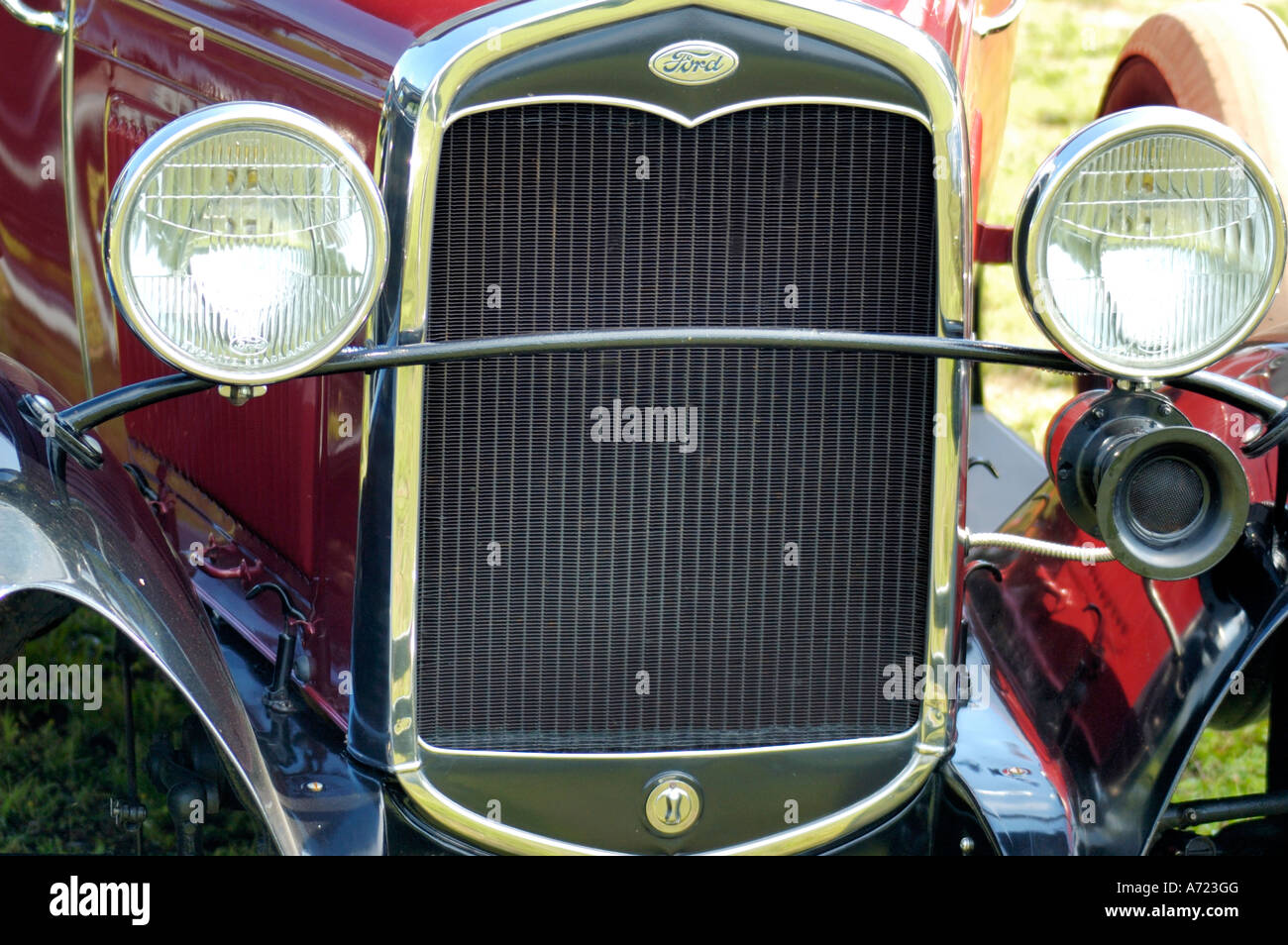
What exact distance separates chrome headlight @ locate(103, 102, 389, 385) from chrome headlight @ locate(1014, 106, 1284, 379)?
30.3 inches

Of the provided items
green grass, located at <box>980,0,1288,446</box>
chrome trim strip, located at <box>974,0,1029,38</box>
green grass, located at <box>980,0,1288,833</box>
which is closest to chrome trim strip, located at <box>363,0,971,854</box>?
chrome trim strip, located at <box>974,0,1029,38</box>

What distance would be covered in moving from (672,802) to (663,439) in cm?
49

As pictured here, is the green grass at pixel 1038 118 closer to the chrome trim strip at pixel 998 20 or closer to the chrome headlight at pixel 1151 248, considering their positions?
the chrome trim strip at pixel 998 20

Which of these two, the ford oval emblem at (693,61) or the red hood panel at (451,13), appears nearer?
the ford oval emblem at (693,61)

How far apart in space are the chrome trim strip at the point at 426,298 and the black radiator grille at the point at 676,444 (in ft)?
0.07

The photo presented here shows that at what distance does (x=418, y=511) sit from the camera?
6.10 feet

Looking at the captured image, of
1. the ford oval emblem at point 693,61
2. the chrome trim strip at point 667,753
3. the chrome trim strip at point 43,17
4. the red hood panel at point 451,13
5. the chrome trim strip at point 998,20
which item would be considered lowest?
the chrome trim strip at point 667,753

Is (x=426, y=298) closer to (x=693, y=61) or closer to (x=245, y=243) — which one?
(x=245, y=243)

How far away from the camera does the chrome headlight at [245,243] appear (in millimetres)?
1591

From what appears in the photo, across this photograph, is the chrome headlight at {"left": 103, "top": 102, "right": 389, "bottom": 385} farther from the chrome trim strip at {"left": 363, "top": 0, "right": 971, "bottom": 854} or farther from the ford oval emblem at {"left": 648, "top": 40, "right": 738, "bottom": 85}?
the ford oval emblem at {"left": 648, "top": 40, "right": 738, "bottom": 85}

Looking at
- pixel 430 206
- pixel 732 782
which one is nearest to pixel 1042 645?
pixel 732 782

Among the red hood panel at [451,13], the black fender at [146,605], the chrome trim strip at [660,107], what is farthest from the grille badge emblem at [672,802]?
the red hood panel at [451,13]

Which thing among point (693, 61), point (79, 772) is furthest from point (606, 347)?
point (79, 772)
